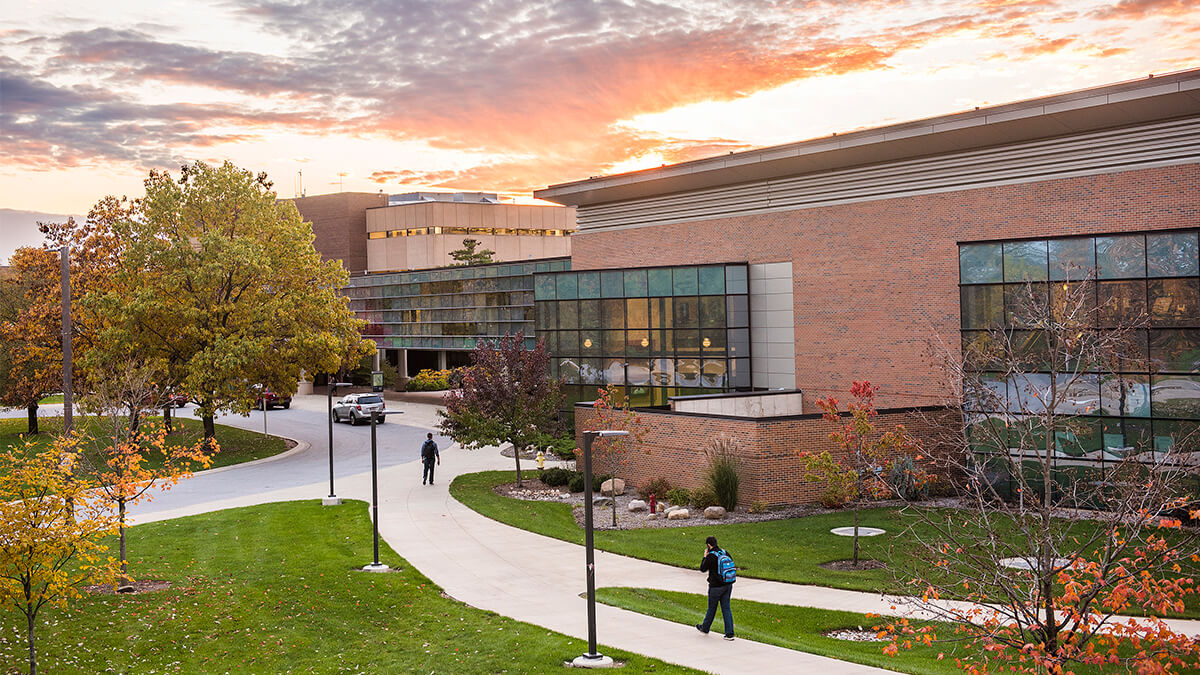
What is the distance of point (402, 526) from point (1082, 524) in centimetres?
1852

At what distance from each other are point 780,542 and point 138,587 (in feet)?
49.6

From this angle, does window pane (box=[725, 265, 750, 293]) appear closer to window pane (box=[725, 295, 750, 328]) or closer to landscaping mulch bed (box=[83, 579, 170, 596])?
window pane (box=[725, 295, 750, 328])

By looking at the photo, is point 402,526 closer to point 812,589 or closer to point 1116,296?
point 812,589

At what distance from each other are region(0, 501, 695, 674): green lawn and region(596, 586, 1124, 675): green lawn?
2500mm

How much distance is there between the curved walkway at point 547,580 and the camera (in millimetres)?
15953

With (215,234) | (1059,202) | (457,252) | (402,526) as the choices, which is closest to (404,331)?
(457,252)

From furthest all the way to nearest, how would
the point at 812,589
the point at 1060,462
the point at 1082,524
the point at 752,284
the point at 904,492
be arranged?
the point at 752,284 < the point at 904,492 < the point at 1060,462 < the point at 1082,524 < the point at 812,589

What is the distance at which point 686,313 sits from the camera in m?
39.2

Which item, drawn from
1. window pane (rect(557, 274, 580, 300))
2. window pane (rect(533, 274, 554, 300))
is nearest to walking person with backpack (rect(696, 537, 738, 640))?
window pane (rect(557, 274, 580, 300))

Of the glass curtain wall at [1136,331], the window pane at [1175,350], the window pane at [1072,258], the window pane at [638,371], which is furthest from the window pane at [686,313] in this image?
the window pane at [1175,350]

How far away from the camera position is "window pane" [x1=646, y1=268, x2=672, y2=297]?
129 feet

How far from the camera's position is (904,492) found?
30.8 meters

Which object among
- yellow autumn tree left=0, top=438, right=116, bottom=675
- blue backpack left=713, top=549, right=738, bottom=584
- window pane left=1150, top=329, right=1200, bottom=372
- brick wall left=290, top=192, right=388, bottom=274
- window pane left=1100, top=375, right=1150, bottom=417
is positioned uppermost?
brick wall left=290, top=192, right=388, bottom=274

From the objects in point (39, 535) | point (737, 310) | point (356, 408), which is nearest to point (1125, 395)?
point (737, 310)
